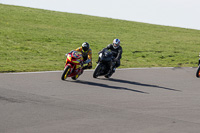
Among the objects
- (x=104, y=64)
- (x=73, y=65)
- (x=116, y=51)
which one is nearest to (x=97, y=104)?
(x=73, y=65)

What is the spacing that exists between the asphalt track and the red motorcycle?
0.26m

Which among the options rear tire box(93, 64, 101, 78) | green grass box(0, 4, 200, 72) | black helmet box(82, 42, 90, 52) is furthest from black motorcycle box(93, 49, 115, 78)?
green grass box(0, 4, 200, 72)

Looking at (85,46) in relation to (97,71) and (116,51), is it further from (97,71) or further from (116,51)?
(116,51)

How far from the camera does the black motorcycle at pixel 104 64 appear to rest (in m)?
15.2

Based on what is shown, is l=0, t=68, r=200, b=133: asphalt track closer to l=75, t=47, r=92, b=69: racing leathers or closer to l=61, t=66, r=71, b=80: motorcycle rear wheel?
l=61, t=66, r=71, b=80: motorcycle rear wheel

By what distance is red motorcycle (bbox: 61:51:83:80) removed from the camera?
555 inches

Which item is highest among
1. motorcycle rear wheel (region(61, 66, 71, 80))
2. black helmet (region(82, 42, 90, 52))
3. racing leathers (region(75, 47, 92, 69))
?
black helmet (region(82, 42, 90, 52))

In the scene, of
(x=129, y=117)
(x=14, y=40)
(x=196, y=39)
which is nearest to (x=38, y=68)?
(x=129, y=117)

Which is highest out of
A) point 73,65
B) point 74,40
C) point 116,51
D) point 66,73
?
point 116,51

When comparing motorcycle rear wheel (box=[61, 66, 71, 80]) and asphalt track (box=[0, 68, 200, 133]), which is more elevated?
motorcycle rear wheel (box=[61, 66, 71, 80])

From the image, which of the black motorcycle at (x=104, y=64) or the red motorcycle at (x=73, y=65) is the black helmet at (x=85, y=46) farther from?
the black motorcycle at (x=104, y=64)

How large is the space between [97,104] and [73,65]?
14.0ft

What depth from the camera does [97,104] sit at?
1024 centimetres

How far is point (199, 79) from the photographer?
55.6ft
